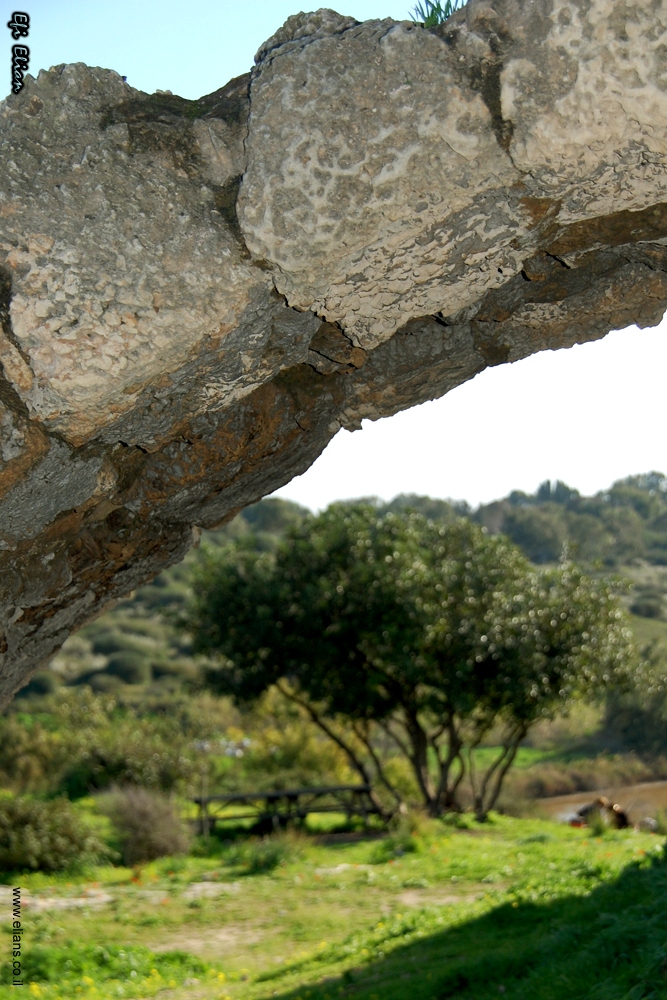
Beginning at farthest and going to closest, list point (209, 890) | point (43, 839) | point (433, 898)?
point (43, 839) < point (209, 890) < point (433, 898)

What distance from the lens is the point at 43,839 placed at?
33.6ft

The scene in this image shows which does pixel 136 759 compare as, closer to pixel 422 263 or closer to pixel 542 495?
pixel 422 263

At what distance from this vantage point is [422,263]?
9.05 feet

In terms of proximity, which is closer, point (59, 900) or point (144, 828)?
point (59, 900)

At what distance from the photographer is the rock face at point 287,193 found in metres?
2.37

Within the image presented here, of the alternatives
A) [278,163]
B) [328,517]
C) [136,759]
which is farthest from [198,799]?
[278,163]

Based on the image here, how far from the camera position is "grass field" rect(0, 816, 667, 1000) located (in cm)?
523

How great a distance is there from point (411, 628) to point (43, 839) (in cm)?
628

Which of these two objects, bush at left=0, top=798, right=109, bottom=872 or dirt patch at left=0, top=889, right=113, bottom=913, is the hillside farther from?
dirt patch at left=0, top=889, right=113, bottom=913

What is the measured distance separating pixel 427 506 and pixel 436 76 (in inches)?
2348

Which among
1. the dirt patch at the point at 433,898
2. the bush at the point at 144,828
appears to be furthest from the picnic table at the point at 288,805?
the dirt patch at the point at 433,898

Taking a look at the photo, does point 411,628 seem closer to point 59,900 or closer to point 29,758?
point 59,900

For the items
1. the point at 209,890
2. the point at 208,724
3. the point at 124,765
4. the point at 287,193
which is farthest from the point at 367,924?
the point at 208,724

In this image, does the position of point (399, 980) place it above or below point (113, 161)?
below
